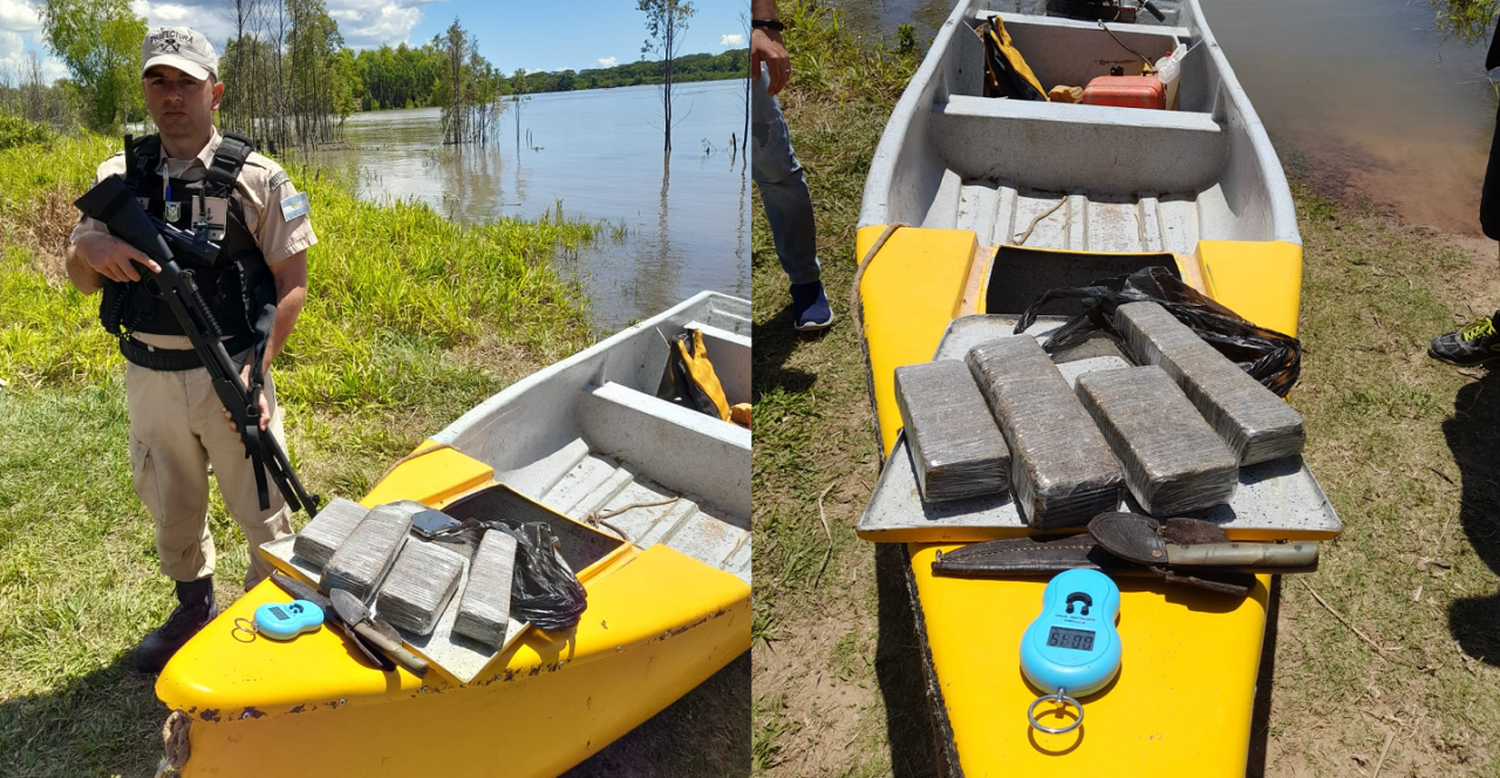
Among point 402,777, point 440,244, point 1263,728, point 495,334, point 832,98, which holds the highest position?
point 832,98

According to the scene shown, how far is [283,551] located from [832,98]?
19.9 ft

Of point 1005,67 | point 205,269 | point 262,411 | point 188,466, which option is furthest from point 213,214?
point 1005,67

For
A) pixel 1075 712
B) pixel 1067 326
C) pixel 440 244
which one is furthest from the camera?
pixel 440 244

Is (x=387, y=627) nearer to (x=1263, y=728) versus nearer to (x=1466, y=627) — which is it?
(x=1263, y=728)

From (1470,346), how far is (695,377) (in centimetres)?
372

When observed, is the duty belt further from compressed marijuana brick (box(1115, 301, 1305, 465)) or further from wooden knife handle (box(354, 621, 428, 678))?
compressed marijuana brick (box(1115, 301, 1305, 465))

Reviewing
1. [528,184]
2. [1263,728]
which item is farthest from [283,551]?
[528,184]

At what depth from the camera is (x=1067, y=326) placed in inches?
96.3

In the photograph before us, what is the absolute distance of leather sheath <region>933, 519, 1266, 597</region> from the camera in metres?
1.71

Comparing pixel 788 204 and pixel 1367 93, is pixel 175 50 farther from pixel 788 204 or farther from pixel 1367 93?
pixel 1367 93

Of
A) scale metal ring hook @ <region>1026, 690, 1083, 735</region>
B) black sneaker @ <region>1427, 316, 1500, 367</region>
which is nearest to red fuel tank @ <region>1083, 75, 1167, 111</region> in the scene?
black sneaker @ <region>1427, 316, 1500, 367</region>

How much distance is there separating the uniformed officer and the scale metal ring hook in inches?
83.1

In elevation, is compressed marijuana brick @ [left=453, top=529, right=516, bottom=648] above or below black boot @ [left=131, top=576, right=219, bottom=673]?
above

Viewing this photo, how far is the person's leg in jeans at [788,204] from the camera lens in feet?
12.2
